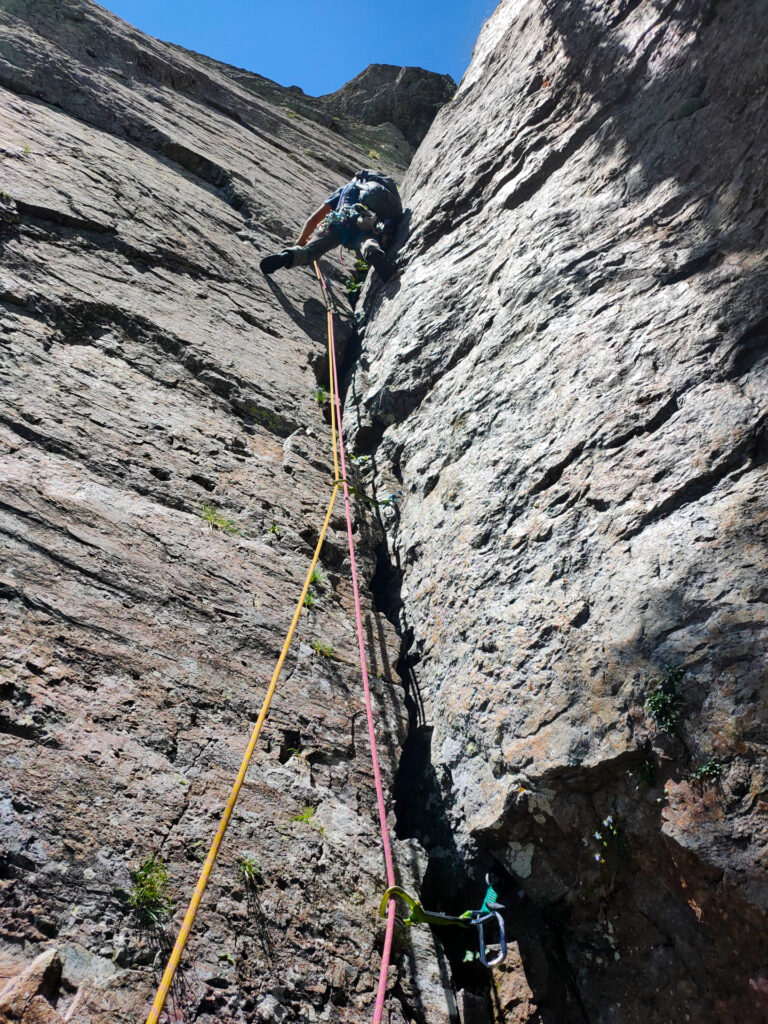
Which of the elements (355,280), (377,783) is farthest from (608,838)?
(355,280)

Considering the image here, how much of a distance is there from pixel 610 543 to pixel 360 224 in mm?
5736

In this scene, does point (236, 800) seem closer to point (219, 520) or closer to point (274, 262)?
point (219, 520)

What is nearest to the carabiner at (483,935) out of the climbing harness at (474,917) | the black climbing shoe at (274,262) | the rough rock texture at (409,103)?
the climbing harness at (474,917)

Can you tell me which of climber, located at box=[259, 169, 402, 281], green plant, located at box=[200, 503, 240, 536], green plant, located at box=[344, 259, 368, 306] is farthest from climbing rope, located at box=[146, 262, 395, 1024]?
green plant, located at box=[344, 259, 368, 306]

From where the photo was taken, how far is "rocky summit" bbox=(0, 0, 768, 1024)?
2.15 meters

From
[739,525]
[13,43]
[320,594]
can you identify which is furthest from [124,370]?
[13,43]

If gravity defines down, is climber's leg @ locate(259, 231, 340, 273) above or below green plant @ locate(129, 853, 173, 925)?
above

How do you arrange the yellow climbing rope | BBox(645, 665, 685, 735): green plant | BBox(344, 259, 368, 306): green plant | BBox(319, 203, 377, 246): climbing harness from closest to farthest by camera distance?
the yellow climbing rope, BBox(645, 665, 685, 735): green plant, BBox(319, 203, 377, 246): climbing harness, BBox(344, 259, 368, 306): green plant

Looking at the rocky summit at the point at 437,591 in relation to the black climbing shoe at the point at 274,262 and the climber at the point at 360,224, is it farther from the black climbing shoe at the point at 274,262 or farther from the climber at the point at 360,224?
the climber at the point at 360,224

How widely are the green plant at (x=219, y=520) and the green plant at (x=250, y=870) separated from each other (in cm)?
182

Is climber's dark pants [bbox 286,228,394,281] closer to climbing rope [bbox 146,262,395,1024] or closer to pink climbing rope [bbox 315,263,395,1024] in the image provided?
pink climbing rope [bbox 315,263,395,1024]

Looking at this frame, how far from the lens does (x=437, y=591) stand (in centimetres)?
381

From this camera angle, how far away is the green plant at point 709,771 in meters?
2.11

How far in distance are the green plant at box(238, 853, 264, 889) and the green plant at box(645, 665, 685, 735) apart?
62.0 inches
